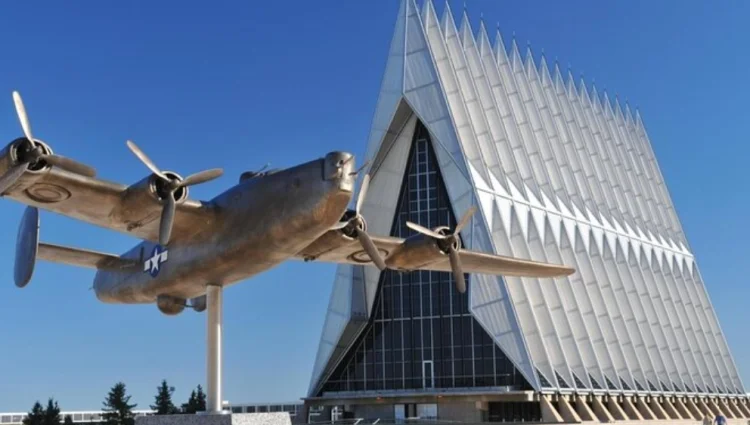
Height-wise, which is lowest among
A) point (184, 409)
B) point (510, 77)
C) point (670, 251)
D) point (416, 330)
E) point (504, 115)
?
point (184, 409)

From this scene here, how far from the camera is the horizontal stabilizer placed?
92.0 ft

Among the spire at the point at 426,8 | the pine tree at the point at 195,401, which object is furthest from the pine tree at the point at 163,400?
the spire at the point at 426,8

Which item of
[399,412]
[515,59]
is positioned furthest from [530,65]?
[399,412]

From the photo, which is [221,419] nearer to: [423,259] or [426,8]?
[423,259]

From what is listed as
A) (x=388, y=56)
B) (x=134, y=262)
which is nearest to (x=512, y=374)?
(x=388, y=56)

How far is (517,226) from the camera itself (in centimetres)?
6372

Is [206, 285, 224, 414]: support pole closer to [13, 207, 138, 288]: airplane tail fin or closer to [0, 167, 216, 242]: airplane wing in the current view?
[0, 167, 216, 242]: airplane wing

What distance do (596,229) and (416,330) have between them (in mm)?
22183

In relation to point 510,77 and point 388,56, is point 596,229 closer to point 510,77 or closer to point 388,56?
point 510,77

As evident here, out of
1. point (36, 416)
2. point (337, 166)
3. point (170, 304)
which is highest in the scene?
point (337, 166)

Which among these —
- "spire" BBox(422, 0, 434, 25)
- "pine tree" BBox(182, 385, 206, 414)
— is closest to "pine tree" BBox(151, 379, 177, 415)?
"pine tree" BBox(182, 385, 206, 414)

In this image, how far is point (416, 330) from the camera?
64.5 meters

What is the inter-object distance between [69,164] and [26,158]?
41.6 inches

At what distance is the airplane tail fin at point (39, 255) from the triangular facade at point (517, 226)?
116ft
